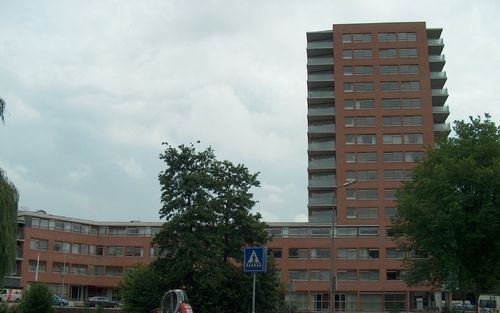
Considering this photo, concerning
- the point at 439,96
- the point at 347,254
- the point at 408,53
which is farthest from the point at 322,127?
the point at 347,254

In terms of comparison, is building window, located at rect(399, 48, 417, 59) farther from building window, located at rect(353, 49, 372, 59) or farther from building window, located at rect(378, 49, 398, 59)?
building window, located at rect(353, 49, 372, 59)

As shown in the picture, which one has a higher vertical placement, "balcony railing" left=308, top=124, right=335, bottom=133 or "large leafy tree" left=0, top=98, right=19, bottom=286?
"balcony railing" left=308, top=124, right=335, bottom=133

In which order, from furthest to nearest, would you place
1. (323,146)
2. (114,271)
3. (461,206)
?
(323,146) < (114,271) < (461,206)

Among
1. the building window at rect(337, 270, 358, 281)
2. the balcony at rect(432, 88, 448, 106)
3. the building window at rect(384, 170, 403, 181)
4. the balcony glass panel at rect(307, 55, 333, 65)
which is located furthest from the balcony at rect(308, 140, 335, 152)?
the building window at rect(337, 270, 358, 281)

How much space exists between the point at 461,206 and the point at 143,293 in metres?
23.0

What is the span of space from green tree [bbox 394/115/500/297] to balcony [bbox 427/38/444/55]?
228ft

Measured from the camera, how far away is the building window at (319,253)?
9875cm

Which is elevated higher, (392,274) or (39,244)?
(39,244)

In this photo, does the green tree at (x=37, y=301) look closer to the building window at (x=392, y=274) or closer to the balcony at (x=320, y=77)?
the building window at (x=392, y=274)

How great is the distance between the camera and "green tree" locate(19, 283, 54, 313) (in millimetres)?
44031

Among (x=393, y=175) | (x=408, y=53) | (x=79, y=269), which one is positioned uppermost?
(x=408, y=53)

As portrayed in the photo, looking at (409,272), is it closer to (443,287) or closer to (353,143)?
(443,287)

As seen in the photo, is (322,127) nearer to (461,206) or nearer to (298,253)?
(298,253)

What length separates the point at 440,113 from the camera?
10744cm
